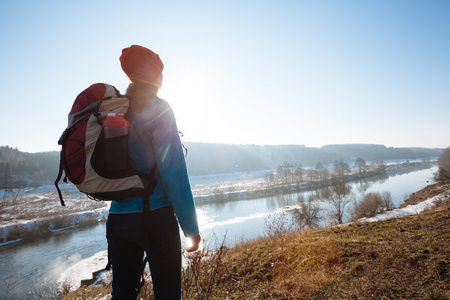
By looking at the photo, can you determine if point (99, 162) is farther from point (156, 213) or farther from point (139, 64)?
point (139, 64)

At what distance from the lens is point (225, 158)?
118 meters

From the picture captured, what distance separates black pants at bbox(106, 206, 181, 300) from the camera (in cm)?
100

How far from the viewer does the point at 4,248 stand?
17750 millimetres

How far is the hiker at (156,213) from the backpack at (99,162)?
0.05 meters

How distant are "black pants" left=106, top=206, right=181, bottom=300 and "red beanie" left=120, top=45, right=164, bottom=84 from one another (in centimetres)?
77

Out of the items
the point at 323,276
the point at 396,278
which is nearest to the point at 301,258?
the point at 323,276

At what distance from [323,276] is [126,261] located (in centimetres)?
233

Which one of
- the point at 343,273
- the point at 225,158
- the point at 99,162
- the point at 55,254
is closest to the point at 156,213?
the point at 99,162

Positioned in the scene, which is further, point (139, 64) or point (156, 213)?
point (139, 64)

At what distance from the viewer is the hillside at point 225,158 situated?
68.1 meters

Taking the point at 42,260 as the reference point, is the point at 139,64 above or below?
above

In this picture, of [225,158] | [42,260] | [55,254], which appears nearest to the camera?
[42,260]

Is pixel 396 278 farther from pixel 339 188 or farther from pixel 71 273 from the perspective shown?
pixel 339 188

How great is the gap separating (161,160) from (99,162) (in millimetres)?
288
